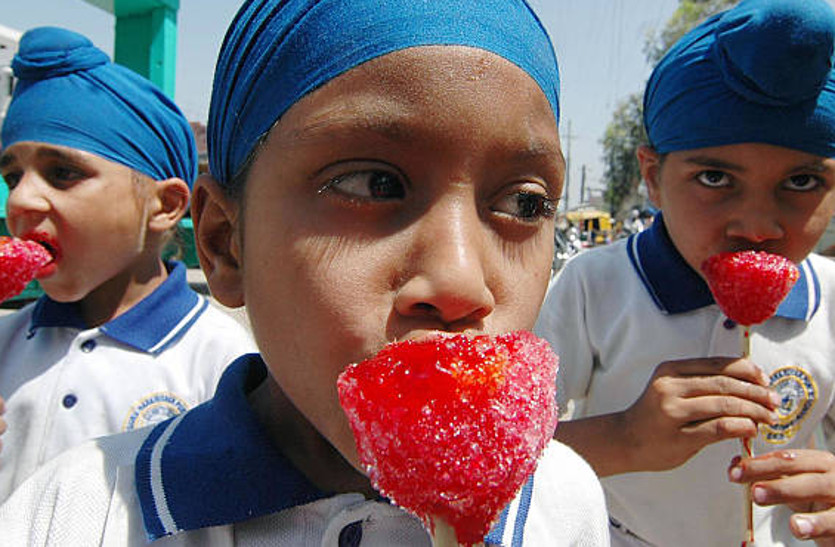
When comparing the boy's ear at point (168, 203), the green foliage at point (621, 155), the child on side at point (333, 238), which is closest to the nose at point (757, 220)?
the child on side at point (333, 238)

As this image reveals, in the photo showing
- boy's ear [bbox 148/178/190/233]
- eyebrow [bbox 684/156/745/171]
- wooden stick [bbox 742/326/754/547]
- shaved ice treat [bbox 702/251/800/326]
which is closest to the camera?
wooden stick [bbox 742/326/754/547]

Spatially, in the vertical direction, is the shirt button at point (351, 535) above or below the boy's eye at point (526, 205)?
below

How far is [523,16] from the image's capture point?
3.64ft

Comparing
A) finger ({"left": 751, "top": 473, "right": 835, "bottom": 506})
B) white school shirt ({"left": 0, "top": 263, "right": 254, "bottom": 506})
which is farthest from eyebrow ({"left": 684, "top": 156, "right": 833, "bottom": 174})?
white school shirt ({"left": 0, "top": 263, "right": 254, "bottom": 506})

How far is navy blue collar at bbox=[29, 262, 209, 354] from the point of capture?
2176mm

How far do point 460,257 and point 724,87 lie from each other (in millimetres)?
1375

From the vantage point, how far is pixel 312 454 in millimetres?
1194

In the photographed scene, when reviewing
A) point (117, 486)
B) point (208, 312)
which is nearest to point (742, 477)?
point (117, 486)

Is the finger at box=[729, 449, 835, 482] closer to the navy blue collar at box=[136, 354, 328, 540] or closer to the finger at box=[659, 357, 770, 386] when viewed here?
the finger at box=[659, 357, 770, 386]

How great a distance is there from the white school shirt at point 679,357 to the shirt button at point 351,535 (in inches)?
44.0

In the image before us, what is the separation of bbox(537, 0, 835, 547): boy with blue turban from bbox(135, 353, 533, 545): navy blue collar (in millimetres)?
690

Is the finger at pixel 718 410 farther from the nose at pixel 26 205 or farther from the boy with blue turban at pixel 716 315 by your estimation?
the nose at pixel 26 205

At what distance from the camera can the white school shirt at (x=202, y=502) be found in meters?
1.08

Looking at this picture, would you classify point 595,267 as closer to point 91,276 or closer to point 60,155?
point 91,276
